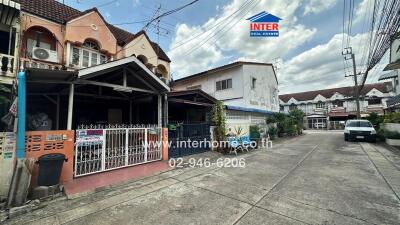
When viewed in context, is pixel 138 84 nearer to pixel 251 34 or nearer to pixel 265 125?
pixel 251 34

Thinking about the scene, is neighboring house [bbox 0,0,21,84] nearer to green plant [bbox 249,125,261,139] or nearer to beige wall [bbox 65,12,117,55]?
beige wall [bbox 65,12,117,55]

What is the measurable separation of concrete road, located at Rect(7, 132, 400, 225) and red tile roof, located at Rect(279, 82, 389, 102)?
3700cm

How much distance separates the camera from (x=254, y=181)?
5719 millimetres

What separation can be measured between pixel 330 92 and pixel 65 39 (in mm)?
44476

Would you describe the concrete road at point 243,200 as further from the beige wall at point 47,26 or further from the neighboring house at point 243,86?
the beige wall at point 47,26

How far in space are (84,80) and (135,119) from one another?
5679 millimetres

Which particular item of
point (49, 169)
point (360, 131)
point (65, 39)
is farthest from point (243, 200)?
point (360, 131)

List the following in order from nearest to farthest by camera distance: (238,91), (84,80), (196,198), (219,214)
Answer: (219,214), (196,198), (84,80), (238,91)

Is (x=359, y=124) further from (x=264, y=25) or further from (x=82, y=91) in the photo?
(x=82, y=91)

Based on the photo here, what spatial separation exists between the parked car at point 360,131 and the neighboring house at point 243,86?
630cm

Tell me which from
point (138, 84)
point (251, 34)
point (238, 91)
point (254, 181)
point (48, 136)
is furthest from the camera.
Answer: point (238, 91)

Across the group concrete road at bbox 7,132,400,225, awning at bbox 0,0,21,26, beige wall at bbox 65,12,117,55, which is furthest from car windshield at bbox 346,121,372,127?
awning at bbox 0,0,21,26

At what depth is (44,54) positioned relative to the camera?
8664mm

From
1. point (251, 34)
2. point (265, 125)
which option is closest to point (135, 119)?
point (251, 34)
